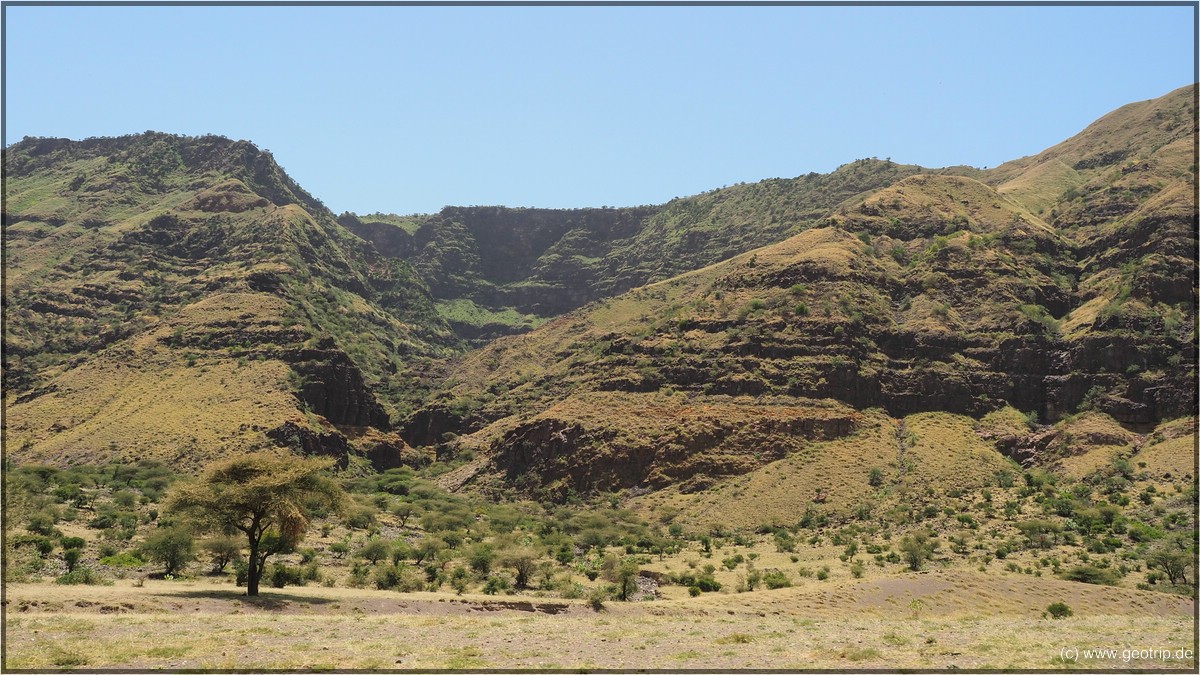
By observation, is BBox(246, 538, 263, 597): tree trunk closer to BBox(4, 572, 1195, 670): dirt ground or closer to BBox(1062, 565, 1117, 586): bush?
BBox(4, 572, 1195, 670): dirt ground

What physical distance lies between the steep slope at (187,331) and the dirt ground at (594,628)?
60497mm

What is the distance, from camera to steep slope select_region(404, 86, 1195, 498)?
3804 inches

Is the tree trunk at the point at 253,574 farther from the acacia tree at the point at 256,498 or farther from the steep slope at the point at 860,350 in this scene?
the steep slope at the point at 860,350

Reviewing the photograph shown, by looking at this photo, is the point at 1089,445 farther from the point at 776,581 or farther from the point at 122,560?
the point at 122,560

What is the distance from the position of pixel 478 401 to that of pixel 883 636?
9913 cm

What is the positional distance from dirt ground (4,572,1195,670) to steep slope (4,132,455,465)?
60497 mm

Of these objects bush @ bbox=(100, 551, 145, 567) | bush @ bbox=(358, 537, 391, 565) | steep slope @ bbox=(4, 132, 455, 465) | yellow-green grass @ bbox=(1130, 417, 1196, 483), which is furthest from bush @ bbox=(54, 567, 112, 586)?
yellow-green grass @ bbox=(1130, 417, 1196, 483)

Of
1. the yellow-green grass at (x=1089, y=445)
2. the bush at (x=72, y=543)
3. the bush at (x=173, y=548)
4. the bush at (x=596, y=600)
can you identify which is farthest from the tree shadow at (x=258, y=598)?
the yellow-green grass at (x=1089, y=445)

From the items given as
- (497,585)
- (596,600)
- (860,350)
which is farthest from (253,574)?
(860,350)

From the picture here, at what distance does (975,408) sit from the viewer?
330 ft

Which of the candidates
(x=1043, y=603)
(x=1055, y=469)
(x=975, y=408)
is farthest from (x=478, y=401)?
(x=1043, y=603)

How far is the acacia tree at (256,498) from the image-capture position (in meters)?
40.5

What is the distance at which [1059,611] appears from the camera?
147ft

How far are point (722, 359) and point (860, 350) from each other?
608 inches
